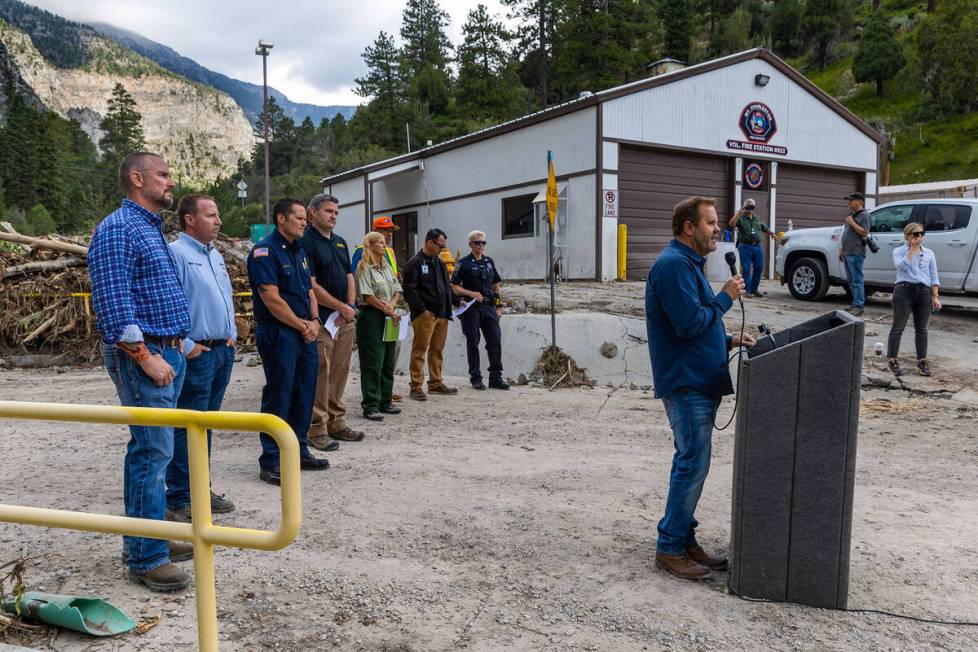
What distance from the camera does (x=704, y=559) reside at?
12.0ft

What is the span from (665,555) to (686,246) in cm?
159

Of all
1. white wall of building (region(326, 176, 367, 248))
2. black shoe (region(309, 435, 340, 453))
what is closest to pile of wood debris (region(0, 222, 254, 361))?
black shoe (region(309, 435, 340, 453))

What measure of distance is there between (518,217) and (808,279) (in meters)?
9.26

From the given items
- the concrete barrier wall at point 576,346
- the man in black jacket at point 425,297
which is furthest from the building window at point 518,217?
the man in black jacket at point 425,297

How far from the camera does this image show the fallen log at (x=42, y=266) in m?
12.2

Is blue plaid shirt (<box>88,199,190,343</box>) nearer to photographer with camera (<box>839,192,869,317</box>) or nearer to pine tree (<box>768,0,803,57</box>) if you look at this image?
photographer with camera (<box>839,192,869,317</box>)

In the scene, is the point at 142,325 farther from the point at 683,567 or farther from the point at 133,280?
the point at 683,567

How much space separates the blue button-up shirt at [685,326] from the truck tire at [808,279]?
10.4 meters

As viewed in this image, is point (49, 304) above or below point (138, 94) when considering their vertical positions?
below

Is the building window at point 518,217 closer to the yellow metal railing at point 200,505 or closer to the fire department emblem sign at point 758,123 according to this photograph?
the fire department emblem sign at point 758,123

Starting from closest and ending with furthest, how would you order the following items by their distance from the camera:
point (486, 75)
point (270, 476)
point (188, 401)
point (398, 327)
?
1. point (188, 401)
2. point (270, 476)
3. point (398, 327)
4. point (486, 75)

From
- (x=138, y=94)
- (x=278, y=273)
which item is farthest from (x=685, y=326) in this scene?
(x=138, y=94)

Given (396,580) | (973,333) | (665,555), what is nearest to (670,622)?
(665,555)

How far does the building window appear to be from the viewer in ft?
65.2
